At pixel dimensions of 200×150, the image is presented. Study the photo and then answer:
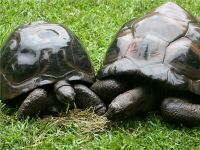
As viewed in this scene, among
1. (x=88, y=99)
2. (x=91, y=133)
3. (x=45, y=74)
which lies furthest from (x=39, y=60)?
(x=91, y=133)

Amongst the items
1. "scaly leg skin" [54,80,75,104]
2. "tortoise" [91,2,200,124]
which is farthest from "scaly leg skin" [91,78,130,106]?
"scaly leg skin" [54,80,75,104]

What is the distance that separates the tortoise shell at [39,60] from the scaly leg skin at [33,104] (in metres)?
0.07

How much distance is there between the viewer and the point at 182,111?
4.77m

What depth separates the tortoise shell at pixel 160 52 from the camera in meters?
4.81

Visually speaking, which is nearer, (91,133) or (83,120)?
(91,133)

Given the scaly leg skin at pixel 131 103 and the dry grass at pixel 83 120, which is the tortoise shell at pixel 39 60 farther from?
the scaly leg skin at pixel 131 103

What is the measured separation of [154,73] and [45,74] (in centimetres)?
95

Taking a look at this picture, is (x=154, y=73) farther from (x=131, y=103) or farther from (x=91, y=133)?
(x=91, y=133)

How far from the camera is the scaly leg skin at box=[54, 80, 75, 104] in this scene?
482 centimetres

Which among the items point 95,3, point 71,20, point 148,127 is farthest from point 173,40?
point 95,3

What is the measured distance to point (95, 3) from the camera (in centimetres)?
823

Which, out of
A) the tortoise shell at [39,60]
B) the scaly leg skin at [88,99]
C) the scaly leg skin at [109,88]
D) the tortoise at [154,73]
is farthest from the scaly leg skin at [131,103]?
the tortoise shell at [39,60]

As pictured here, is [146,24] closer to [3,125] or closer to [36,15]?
[3,125]

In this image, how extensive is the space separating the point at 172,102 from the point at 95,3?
12.1 feet
